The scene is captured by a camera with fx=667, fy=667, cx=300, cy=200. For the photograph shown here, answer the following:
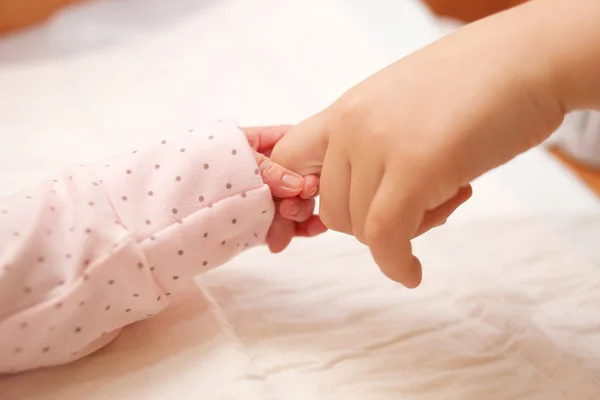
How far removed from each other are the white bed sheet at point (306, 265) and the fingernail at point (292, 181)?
12 cm

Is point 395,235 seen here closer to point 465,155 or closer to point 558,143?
point 465,155

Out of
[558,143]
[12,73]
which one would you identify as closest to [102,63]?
[12,73]

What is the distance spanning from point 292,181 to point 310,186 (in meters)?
0.02

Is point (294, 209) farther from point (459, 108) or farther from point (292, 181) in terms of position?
point (459, 108)

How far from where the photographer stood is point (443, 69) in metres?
0.46

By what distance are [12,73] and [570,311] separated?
2.69ft

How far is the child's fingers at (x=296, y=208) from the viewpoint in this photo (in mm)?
620

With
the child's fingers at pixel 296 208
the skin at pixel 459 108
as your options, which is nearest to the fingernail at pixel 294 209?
the child's fingers at pixel 296 208

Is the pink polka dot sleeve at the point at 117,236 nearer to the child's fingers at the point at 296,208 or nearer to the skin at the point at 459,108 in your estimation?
the child's fingers at the point at 296,208

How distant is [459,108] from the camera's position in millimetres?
433

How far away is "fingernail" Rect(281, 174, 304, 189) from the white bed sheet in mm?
116

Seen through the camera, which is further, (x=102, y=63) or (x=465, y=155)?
(x=102, y=63)

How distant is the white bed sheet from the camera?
565mm

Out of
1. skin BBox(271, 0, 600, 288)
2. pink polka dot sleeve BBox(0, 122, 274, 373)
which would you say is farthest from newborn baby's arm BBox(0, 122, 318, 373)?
skin BBox(271, 0, 600, 288)
